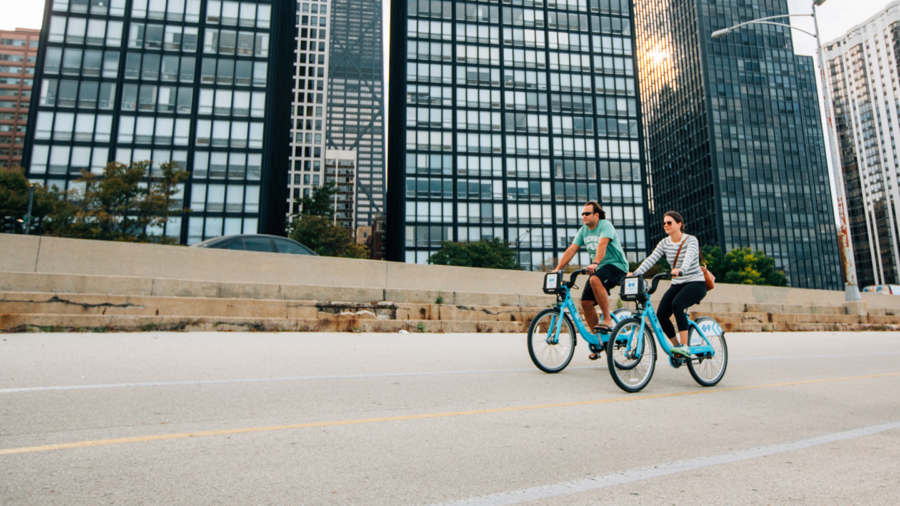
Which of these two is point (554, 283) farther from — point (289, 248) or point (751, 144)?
point (751, 144)

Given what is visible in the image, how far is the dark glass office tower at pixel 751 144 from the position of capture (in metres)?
108

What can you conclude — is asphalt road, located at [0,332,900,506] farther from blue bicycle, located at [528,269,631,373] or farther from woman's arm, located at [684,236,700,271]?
woman's arm, located at [684,236,700,271]

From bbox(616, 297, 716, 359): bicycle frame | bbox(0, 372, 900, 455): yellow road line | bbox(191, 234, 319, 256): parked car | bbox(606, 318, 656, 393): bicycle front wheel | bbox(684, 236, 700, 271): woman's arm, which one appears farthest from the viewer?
bbox(191, 234, 319, 256): parked car

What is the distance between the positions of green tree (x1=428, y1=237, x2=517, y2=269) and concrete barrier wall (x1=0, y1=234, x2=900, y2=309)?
46066 millimetres

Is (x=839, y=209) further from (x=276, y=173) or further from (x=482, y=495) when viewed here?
(x=276, y=173)

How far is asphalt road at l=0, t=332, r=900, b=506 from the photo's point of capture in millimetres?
2617

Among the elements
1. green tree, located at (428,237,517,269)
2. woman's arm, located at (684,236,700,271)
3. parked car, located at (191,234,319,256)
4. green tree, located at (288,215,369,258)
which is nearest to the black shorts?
woman's arm, located at (684,236,700,271)

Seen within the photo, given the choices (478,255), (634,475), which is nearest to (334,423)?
(634,475)

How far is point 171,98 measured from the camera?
5491cm

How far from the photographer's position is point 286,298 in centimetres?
1127

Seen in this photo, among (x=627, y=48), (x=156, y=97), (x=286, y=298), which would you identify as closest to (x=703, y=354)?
(x=286, y=298)

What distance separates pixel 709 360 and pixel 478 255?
55789 millimetres

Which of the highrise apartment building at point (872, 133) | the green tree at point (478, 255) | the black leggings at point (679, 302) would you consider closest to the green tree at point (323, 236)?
the green tree at point (478, 255)

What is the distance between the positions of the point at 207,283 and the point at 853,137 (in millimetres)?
200837
